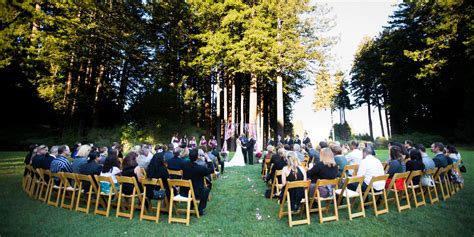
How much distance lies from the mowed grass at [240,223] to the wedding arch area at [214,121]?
4 cm

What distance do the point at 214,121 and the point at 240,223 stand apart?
1182 inches

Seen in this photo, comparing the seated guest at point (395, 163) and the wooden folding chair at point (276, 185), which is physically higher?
the seated guest at point (395, 163)

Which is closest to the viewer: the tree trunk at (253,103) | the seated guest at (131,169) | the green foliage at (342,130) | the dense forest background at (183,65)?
the seated guest at (131,169)

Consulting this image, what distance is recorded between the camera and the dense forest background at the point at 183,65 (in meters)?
21.0

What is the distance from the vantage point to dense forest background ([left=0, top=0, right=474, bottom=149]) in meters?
21.0

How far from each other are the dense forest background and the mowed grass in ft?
50.6

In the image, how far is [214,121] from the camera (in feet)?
116

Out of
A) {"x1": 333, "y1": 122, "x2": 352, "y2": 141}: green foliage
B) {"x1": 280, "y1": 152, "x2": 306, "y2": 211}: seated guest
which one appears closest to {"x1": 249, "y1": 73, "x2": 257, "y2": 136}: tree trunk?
{"x1": 280, "y1": 152, "x2": 306, "y2": 211}: seated guest

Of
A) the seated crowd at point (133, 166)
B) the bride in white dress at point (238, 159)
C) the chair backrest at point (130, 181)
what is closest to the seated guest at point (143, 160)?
the seated crowd at point (133, 166)

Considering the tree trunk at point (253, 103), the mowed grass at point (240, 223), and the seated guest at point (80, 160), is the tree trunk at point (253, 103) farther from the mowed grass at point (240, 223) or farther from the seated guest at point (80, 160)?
the mowed grass at point (240, 223)

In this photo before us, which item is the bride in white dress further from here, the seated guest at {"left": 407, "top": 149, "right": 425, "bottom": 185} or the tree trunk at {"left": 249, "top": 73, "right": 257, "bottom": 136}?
the seated guest at {"left": 407, "top": 149, "right": 425, "bottom": 185}

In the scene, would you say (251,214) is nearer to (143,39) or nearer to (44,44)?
(44,44)

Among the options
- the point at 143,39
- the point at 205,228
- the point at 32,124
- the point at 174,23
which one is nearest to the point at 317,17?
the point at 174,23

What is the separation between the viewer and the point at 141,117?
2370 centimetres
